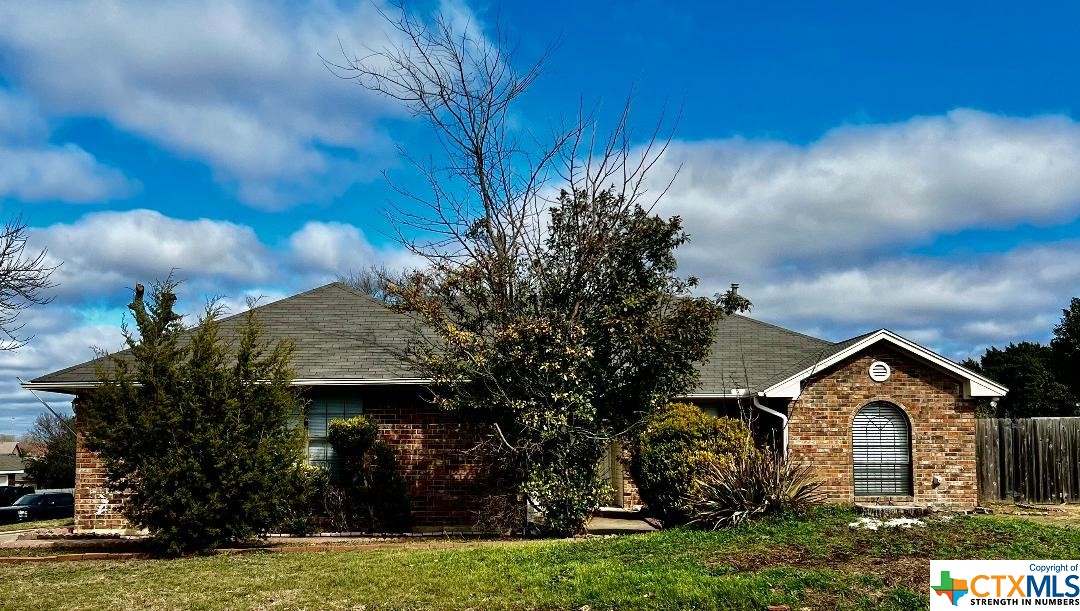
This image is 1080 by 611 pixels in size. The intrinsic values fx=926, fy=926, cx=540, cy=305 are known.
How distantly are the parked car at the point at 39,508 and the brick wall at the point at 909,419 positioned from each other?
70.7ft

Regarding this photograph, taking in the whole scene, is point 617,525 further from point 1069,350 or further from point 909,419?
point 1069,350

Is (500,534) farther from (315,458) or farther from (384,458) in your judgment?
(315,458)

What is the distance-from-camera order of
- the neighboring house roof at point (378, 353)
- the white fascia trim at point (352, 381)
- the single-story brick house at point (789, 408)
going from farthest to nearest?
the neighboring house roof at point (378, 353), the single-story brick house at point (789, 408), the white fascia trim at point (352, 381)

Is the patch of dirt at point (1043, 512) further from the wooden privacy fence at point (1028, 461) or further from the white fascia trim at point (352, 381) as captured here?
the white fascia trim at point (352, 381)

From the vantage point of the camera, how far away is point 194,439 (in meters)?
13.0

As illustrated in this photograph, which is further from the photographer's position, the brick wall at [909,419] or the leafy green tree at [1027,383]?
the leafy green tree at [1027,383]

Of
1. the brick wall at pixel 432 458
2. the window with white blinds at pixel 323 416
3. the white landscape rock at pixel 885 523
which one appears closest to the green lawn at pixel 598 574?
the white landscape rock at pixel 885 523

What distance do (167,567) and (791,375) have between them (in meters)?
12.0

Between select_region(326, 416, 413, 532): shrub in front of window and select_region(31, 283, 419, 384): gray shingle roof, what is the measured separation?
1023mm

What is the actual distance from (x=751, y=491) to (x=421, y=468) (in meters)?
6.49

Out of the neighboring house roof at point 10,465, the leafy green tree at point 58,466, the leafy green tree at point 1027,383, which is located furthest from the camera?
the neighboring house roof at point 10,465

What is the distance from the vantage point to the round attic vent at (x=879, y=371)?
1886 centimetres

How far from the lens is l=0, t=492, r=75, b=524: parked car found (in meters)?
26.7

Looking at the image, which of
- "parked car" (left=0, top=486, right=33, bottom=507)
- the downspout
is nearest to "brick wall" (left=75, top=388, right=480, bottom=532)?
the downspout
